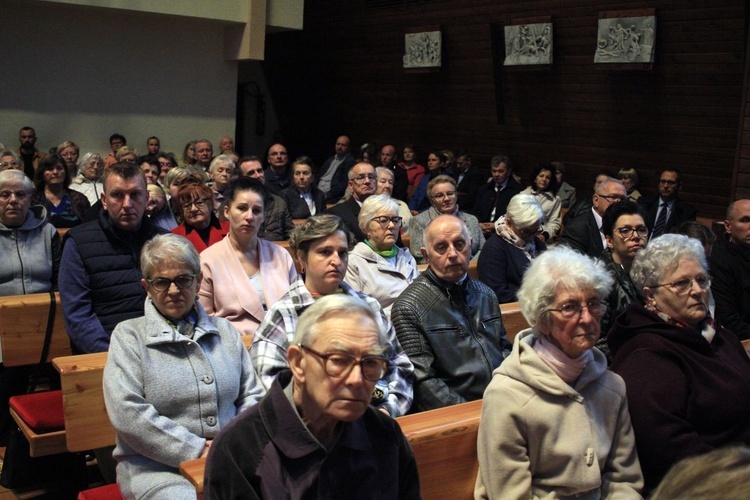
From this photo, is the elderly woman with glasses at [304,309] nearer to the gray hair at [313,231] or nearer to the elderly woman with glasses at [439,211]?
the gray hair at [313,231]

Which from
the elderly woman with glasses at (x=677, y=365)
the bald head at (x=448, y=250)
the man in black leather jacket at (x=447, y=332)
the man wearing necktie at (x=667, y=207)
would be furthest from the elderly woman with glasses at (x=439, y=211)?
the elderly woman with glasses at (x=677, y=365)

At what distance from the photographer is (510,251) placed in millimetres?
4660

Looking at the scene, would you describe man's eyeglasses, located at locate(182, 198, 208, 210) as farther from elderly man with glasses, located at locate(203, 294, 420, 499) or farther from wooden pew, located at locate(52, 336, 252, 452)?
elderly man with glasses, located at locate(203, 294, 420, 499)

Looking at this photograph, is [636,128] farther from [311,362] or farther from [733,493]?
[733,493]

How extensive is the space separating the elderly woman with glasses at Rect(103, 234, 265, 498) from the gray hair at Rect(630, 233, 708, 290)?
1.45 metres

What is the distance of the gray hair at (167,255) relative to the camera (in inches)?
108

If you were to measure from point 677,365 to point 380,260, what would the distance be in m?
1.98

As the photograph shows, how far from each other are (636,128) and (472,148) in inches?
109

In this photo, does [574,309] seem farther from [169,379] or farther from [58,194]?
[58,194]

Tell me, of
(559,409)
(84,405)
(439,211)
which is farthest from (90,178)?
(559,409)

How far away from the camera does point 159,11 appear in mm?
9820

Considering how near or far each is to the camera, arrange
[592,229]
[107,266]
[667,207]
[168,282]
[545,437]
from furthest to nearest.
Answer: [667,207] < [592,229] < [107,266] < [168,282] < [545,437]

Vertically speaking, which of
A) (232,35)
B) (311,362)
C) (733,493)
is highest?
(232,35)

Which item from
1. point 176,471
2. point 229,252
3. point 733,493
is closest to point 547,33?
point 229,252
